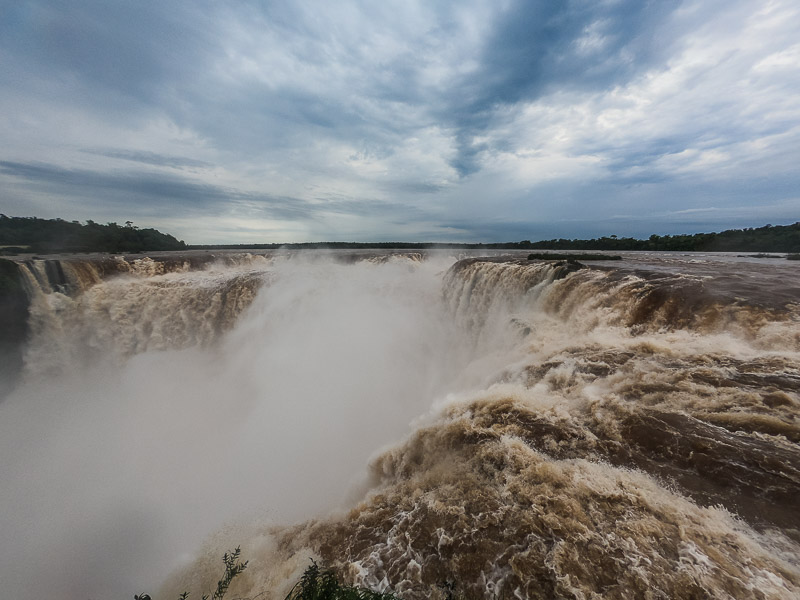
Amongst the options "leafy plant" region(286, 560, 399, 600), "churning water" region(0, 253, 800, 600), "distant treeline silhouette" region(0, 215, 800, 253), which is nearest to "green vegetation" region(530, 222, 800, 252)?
"distant treeline silhouette" region(0, 215, 800, 253)

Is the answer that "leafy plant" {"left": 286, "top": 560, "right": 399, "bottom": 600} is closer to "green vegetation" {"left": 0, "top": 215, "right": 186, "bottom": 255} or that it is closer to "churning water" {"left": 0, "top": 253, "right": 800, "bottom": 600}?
"churning water" {"left": 0, "top": 253, "right": 800, "bottom": 600}

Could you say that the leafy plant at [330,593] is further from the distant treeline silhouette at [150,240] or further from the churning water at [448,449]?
the distant treeline silhouette at [150,240]

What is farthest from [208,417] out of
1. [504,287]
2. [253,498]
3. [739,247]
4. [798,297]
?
[739,247]

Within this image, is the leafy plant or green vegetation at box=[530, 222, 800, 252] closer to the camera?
the leafy plant

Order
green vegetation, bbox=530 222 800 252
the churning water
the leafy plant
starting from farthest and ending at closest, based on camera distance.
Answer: green vegetation, bbox=530 222 800 252, the churning water, the leafy plant

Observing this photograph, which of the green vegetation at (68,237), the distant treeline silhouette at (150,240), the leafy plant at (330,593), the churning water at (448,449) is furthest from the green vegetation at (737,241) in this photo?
the green vegetation at (68,237)

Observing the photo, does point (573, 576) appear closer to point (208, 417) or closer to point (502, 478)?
point (502, 478)

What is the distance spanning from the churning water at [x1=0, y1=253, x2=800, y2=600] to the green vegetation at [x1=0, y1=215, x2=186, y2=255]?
2551 cm

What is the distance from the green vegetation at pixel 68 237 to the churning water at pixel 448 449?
25509 mm

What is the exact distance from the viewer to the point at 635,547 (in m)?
2.99

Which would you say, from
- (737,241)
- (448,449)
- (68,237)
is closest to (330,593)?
(448,449)

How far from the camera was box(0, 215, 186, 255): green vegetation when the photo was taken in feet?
119

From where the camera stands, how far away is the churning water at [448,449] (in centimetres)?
317

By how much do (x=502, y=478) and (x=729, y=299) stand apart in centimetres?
828
